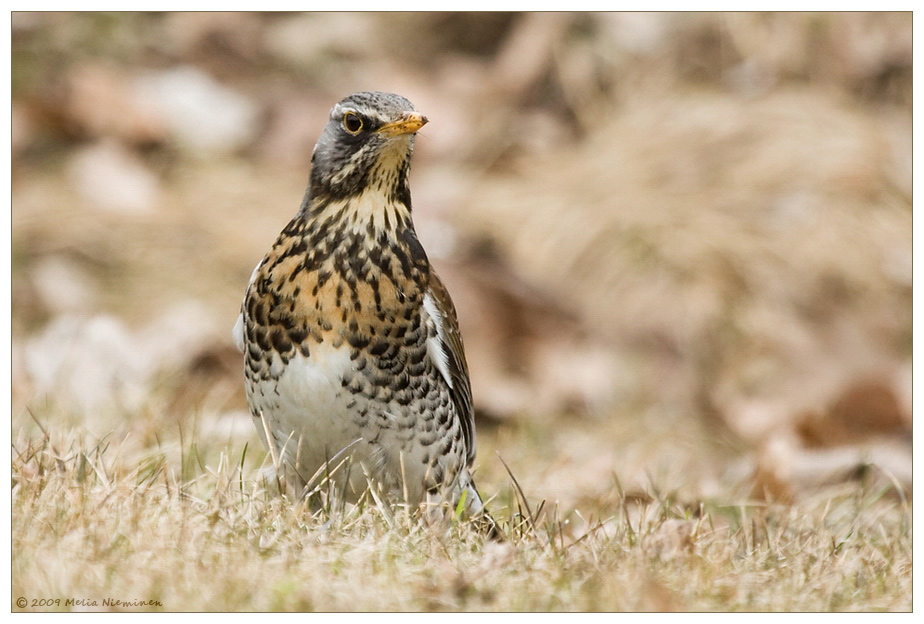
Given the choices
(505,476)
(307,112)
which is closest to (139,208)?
(307,112)

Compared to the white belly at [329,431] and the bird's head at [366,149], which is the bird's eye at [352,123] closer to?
the bird's head at [366,149]

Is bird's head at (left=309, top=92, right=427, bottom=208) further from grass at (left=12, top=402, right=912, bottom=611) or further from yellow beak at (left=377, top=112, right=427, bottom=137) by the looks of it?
grass at (left=12, top=402, right=912, bottom=611)

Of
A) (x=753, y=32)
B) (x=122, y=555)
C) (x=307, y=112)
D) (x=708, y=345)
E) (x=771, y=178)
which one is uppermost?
(x=753, y=32)

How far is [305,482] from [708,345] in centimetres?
369

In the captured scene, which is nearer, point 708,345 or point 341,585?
point 341,585

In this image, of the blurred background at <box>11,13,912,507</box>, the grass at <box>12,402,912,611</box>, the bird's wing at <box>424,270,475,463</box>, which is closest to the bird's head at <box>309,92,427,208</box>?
the bird's wing at <box>424,270,475,463</box>

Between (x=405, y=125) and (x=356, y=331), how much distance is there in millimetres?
524

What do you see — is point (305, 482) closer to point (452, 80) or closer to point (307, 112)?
point (307, 112)

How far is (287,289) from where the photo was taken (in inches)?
116

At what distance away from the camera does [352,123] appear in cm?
299

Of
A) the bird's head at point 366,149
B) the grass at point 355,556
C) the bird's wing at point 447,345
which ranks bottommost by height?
the grass at point 355,556

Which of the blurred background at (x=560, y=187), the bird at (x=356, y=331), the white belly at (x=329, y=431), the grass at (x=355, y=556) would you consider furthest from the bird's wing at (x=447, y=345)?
the blurred background at (x=560, y=187)

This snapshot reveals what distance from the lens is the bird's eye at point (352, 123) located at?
297 centimetres

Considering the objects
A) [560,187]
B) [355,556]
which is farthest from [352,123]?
[560,187]
